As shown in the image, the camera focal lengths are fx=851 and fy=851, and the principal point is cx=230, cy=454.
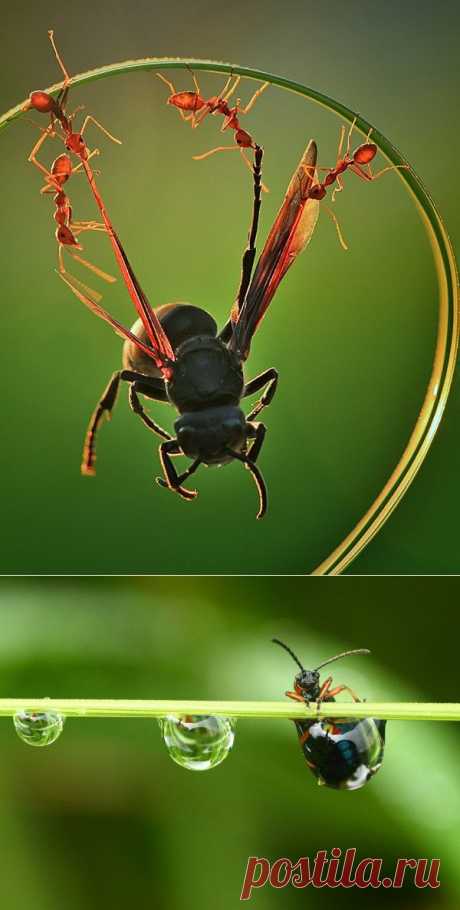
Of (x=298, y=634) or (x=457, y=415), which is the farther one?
(x=457, y=415)

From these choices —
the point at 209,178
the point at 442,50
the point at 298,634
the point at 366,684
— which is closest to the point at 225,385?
the point at 298,634

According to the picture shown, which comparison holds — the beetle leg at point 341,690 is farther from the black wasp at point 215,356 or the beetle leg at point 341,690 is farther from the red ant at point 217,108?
the red ant at point 217,108

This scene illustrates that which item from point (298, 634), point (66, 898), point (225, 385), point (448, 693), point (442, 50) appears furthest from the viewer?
point (442, 50)

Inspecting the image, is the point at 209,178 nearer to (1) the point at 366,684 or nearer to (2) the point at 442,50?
(2) the point at 442,50

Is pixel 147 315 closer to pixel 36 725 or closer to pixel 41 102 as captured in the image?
pixel 41 102

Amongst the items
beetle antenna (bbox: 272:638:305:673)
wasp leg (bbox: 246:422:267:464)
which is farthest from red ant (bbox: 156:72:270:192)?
beetle antenna (bbox: 272:638:305:673)

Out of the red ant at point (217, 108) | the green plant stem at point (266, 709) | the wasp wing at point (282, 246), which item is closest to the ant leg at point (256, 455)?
the wasp wing at point (282, 246)

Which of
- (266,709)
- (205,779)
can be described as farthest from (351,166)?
(266,709)
